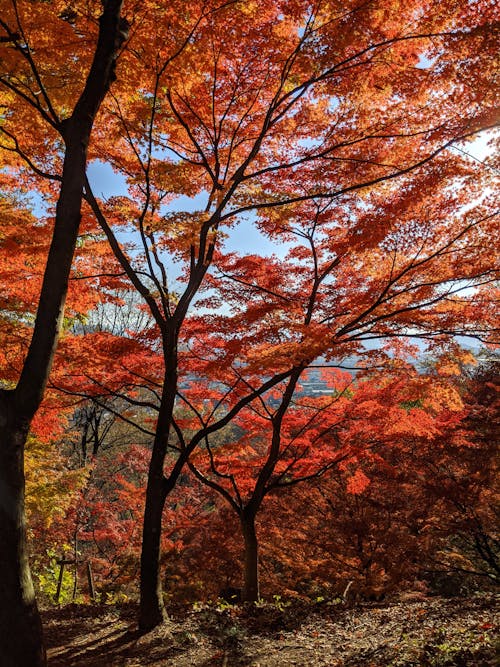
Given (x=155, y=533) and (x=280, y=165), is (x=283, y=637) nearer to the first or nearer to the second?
(x=155, y=533)

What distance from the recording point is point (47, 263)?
11.2 feet

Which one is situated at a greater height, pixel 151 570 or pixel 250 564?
pixel 151 570

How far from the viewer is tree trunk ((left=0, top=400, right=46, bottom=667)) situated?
2.78m

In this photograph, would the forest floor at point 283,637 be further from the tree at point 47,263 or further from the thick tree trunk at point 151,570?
the tree at point 47,263

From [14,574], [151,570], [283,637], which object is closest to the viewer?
[14,574]

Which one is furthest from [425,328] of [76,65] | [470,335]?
[76,65]

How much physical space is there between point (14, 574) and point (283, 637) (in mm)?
3717

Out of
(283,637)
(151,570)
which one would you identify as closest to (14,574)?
(151,570)

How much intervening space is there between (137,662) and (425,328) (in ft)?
16.7

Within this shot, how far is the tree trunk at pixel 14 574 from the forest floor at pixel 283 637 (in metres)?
2.02

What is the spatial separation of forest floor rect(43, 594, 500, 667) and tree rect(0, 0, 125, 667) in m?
2.18

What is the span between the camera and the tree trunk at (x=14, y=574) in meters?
2.78

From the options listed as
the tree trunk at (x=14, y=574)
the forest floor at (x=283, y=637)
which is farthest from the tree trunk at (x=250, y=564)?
the tree trunk at (x=14, y=574)

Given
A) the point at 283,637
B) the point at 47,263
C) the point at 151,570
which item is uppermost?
the point at 47,263
